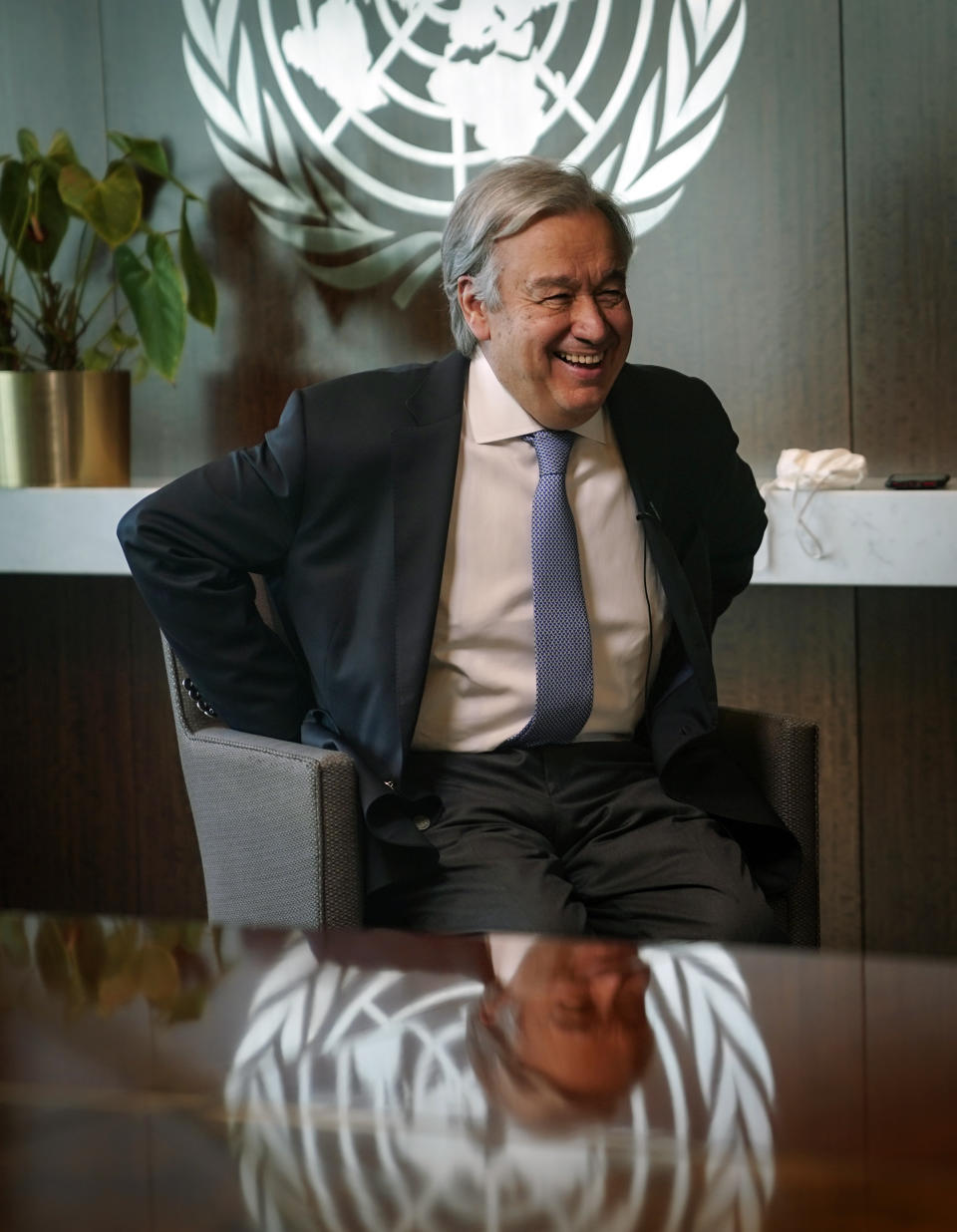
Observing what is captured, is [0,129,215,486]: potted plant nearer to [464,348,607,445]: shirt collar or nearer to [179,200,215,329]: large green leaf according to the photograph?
[179,200,215,329]: large green leaf

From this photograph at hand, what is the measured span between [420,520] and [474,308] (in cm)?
34

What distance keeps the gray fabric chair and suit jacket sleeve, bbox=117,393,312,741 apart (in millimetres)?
84

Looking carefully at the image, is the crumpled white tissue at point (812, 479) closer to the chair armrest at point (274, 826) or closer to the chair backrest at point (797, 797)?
the chair backrest at point (797, 797)

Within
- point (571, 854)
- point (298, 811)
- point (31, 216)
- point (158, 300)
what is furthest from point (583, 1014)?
point (31, 216)

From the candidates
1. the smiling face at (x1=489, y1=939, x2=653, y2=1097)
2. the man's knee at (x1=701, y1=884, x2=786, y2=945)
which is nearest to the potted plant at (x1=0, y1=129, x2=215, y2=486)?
the man's knee at (x1=701, y1=884, x2=786, y2=945)

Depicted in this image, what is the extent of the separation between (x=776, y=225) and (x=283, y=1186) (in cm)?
272

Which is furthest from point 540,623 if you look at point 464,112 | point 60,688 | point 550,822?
point 60,688

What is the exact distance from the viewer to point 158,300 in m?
3.27

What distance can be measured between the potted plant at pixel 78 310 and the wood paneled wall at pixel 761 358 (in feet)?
0.78

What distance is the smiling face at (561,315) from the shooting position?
2195mm

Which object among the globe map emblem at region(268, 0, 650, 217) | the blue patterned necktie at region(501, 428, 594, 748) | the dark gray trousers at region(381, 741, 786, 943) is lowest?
the dark gray trousers at region(381, 741, 786, 943)

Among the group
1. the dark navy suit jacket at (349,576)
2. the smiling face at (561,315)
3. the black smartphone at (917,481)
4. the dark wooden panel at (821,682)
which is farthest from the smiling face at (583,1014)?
the dark wooden panel at (821,682)

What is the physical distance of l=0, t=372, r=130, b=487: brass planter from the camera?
3.28m

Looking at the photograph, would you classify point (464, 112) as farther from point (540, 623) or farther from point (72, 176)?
point (540, 623)
